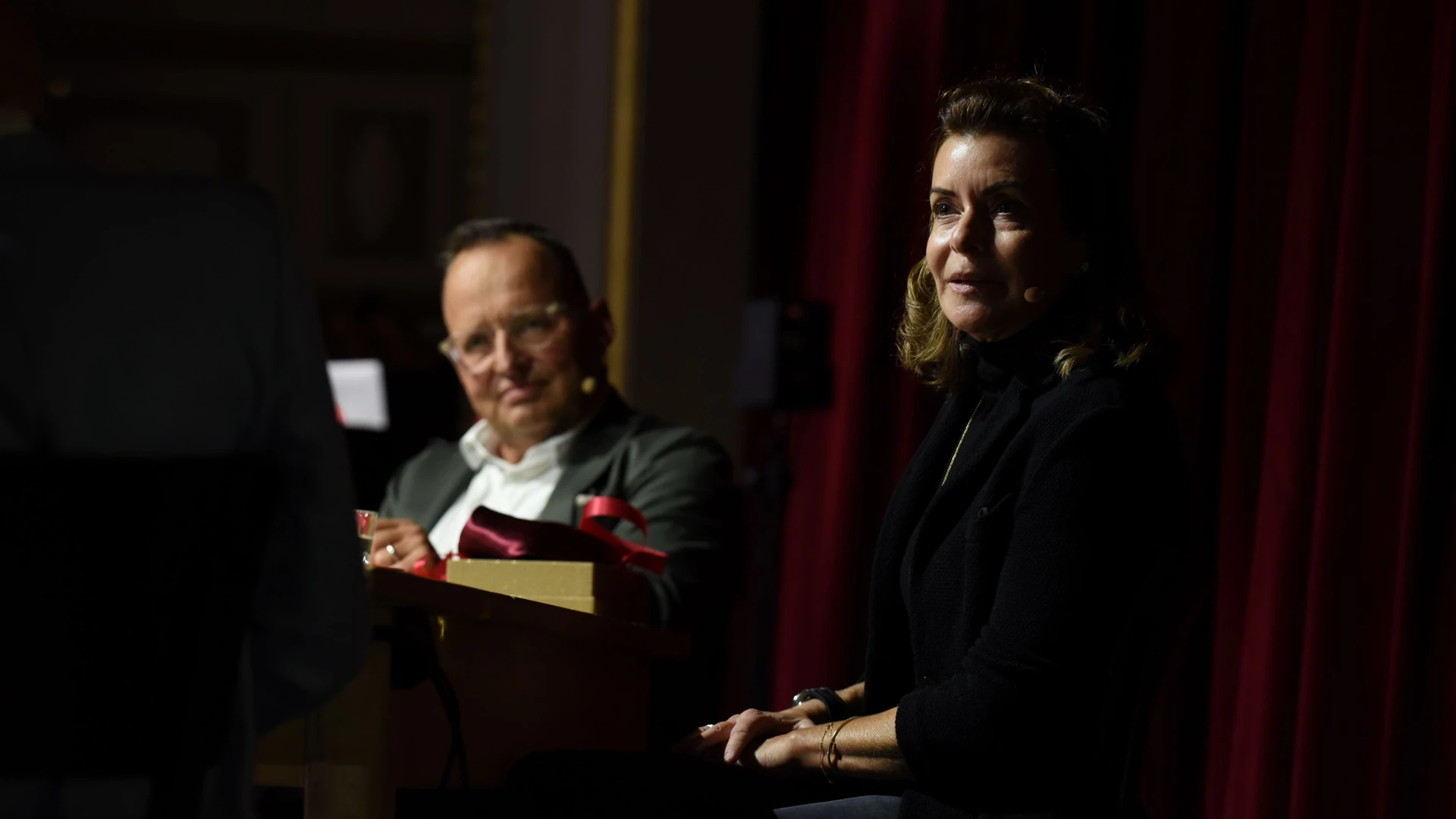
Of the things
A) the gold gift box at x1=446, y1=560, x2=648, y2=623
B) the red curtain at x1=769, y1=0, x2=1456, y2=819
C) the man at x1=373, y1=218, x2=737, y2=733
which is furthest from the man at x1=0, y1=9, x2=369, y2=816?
the man at x1=373, y1=218, x2=737, y2=733

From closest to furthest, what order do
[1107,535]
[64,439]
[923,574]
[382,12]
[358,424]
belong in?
[64,439] < [1107,535] < [923,574] < [358,424] < [382,12]

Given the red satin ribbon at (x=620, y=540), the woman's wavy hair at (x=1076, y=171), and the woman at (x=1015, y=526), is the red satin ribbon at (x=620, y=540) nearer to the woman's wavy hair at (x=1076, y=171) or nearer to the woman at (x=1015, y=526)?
the woman at (x=1015, y=526)

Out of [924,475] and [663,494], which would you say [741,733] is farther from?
[663,494]

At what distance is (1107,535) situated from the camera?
3.96 feet

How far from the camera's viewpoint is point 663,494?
2.34 meters

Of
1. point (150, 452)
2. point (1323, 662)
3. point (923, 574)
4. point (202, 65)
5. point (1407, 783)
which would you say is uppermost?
point (202, 65)

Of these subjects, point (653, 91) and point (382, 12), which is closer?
point (653, 91)

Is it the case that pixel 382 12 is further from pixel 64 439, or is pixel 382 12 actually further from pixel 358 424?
pixel 64 439

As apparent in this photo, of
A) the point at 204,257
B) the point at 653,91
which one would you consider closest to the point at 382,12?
the point at 653,91

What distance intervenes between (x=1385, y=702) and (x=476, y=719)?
106cm

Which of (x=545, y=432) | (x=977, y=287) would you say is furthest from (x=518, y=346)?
(x=977, y=287)

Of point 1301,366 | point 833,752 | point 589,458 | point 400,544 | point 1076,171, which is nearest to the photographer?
point 833,752

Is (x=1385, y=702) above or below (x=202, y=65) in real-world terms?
below

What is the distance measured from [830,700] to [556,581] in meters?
0.34
